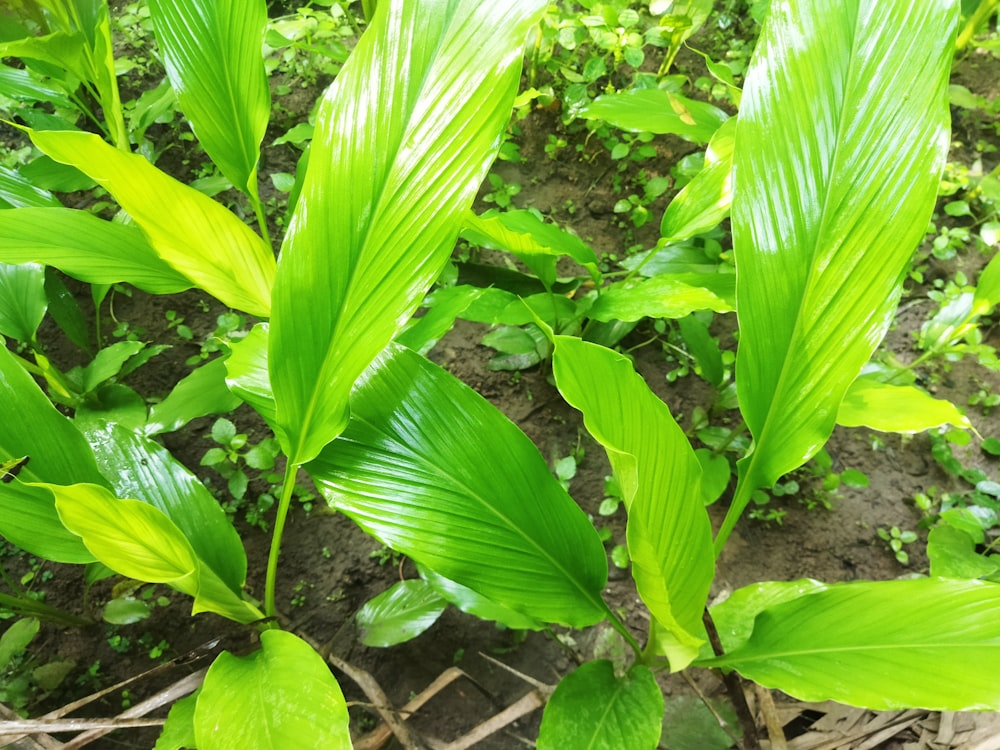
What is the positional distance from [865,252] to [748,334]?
0.15m

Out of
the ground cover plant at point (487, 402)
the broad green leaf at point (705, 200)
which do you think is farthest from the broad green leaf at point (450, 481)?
the broad green leaf at point (705, 200)

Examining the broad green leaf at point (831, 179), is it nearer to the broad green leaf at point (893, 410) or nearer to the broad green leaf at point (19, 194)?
the broad green leaf at point (893, 410)

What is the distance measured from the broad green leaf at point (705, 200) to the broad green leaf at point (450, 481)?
1.44ft

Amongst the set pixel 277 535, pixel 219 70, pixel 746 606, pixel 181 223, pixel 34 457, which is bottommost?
pixel 746 606

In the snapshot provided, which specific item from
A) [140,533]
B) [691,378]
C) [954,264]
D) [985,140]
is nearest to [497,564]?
[140,533]

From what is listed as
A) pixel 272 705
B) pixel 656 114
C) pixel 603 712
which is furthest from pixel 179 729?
pixel 656 114

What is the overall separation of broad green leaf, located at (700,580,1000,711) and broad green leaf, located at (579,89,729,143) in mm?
860

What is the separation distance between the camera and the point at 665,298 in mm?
860

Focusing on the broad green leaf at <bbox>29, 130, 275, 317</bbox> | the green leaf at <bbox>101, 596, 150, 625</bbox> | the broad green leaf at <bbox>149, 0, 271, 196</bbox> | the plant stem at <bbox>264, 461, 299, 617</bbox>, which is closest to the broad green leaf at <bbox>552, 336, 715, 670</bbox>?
the plant stem at <bbox>264, 461, 299, 617</bbox>

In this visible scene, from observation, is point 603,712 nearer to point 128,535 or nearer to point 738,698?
point 738,698

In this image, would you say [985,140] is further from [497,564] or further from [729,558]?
[497,564]

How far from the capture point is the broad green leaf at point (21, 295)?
955mm

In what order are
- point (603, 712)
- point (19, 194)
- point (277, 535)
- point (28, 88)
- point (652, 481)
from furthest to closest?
point (28, 88) < point (19, 194) < point (277, 535) < point (603, 712) < point (652, 481)

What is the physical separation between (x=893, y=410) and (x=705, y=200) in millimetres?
442
